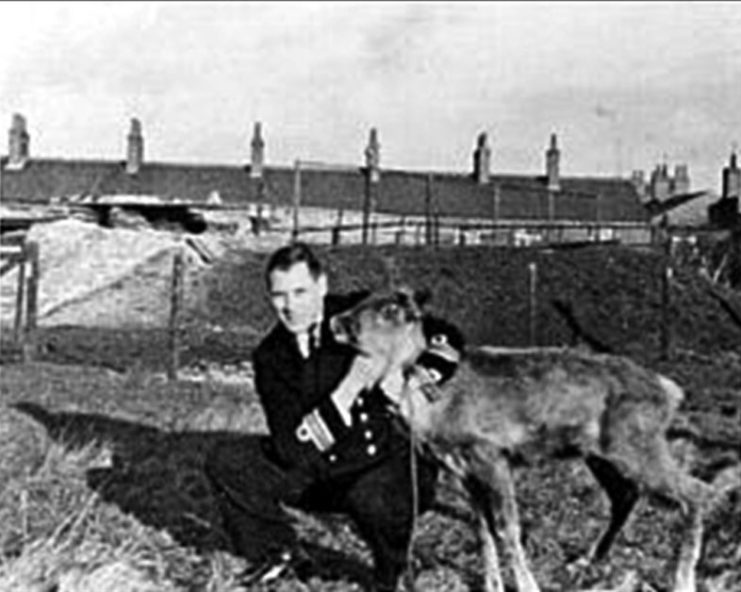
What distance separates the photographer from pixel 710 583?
5875mm

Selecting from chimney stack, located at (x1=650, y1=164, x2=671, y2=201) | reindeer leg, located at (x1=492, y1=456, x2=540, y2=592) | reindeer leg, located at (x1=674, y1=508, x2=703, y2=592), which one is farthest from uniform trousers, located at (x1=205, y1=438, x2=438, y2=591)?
chimney stack, located at (x1=650, y1=164, x2=671, y2=201)

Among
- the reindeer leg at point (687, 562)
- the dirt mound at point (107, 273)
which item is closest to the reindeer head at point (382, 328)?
the reindeer leg at point (687, 562)

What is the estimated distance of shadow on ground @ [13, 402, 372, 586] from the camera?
6.50 meters

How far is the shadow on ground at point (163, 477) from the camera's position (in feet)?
21.3

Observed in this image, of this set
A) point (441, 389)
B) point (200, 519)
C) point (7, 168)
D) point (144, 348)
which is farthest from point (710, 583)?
point (7, 168)

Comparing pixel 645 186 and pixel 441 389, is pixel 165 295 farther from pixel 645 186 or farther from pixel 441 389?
pixel 645 186

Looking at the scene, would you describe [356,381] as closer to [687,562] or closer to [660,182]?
[687,562]

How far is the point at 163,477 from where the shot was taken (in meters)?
8.31

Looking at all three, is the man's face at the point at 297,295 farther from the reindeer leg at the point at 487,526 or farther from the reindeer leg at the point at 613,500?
the reindeer leg at the point at 613,500

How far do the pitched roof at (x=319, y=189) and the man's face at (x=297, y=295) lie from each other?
56.7 meters

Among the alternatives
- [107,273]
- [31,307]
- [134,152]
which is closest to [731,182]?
[134,152]

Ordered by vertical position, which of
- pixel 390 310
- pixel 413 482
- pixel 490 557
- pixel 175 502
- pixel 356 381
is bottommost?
pixel 175 502

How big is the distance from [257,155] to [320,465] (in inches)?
2704

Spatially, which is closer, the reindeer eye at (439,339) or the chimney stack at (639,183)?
the reindeer eye at (439,339)
